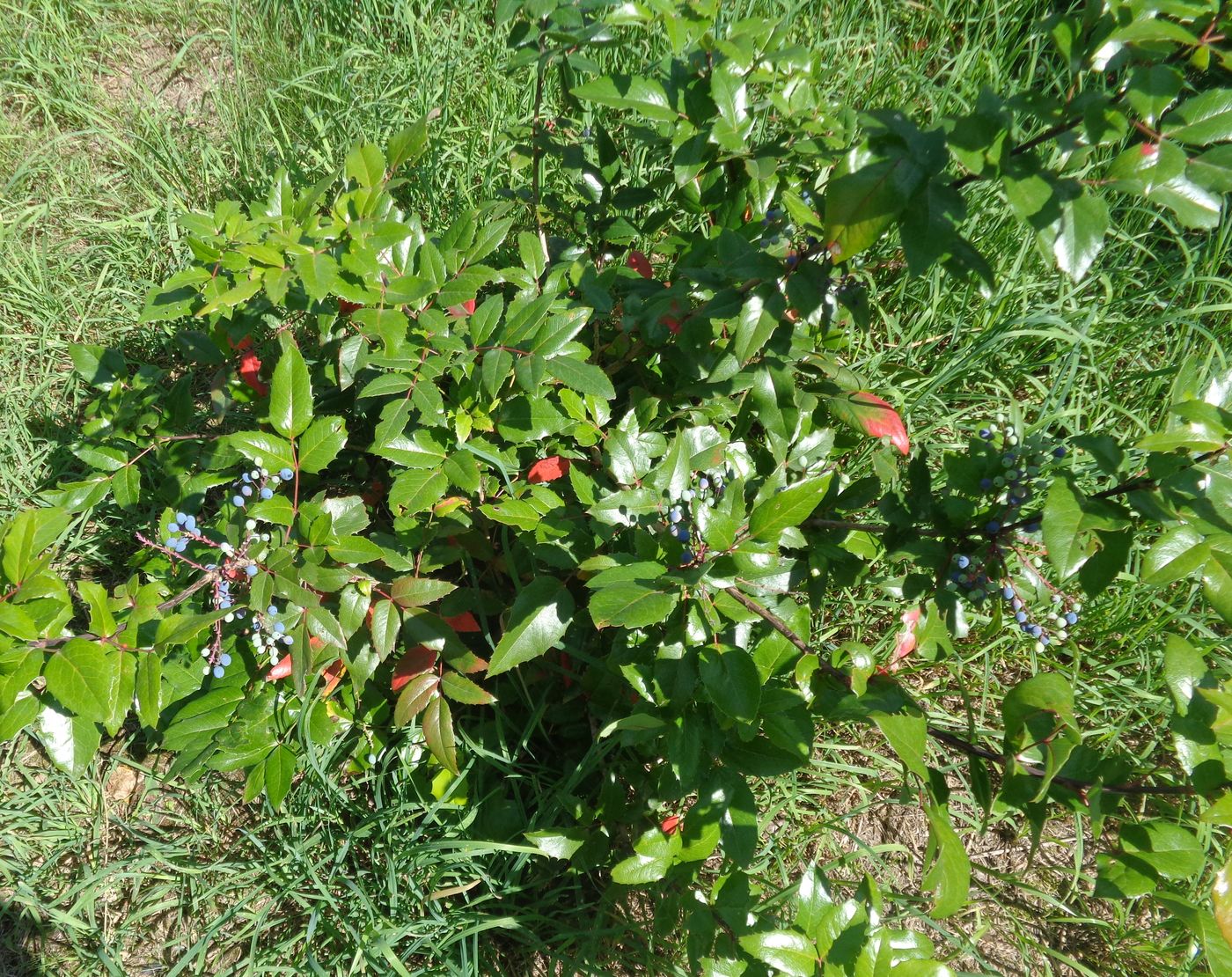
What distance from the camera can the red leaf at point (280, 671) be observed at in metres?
1.56

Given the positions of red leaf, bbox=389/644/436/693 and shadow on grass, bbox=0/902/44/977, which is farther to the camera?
shadow on grass, bbox=0/902/44/977

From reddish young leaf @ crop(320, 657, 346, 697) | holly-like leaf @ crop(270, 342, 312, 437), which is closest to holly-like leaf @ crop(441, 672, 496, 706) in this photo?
reddish young leaf @ crop(320, 657, 346, 697)

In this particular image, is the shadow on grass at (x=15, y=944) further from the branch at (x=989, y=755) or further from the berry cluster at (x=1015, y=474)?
the berry cluster at (x=1015, y=474)

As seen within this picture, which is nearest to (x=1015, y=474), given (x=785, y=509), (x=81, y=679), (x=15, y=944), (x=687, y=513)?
(x=785, y=509)

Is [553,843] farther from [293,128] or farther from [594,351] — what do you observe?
[293,128]

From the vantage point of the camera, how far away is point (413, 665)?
60.6 inches

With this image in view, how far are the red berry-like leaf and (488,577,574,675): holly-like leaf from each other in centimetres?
57

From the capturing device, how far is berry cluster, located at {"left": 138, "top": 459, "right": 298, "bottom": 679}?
4.27 feet

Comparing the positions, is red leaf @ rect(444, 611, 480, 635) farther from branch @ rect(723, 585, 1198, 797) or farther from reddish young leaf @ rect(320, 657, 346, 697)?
branch @ rect(723, 585, 1198, 797)

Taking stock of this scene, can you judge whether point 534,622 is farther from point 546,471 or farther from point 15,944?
point 15,944

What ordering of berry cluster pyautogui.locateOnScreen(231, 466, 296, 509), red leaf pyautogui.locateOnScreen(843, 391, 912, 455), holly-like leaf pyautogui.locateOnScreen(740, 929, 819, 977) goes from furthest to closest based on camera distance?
1. red leaf pyautogui.locateOnScreen(843, 391, 912, 455)
2. berry cluster pyautogui.locateOnScreen(231, 466, 296, 509)
3. holly-like leaf pyautogui.locateOnScreen(740, 929, 819, 977)

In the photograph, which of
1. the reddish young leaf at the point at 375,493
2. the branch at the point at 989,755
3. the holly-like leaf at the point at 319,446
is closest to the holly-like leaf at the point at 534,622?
the branch at the point at 989,755

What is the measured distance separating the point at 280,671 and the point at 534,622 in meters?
0.55

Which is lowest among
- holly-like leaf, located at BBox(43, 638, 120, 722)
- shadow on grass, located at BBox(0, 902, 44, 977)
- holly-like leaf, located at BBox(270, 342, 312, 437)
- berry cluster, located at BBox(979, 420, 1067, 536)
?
shadow on grass, located at BBox(0, 902, 44, 977)
